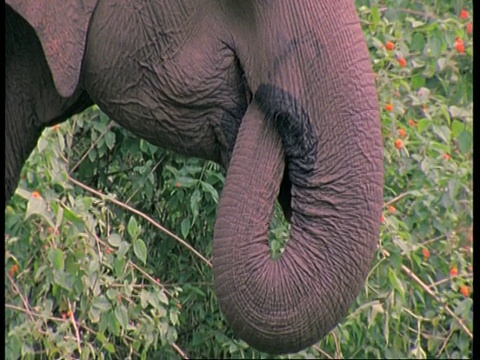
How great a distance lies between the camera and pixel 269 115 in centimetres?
189

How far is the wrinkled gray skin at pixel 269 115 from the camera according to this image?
186 cm

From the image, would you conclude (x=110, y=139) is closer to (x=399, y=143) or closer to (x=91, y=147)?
(x=91, y=147)

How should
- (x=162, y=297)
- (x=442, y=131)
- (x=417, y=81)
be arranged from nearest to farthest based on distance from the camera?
1. (x=162, y=297)
2. (x=442, y=131)
3. (x=417, y=81)

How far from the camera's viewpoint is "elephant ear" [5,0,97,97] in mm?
1930

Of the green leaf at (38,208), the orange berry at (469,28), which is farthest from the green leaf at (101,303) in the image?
the orange berry at (469,28)

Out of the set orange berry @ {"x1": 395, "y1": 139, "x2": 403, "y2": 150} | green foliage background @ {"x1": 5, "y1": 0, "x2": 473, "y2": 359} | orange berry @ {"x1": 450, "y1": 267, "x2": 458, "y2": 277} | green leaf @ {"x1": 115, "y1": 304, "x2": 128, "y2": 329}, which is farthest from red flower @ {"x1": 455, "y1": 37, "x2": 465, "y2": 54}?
green leaf @ {"x1": 115, "y1": 304, "x2": 128, "y2": 329}

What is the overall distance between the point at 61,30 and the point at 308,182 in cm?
35

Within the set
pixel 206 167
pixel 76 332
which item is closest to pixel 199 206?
pixel 206 167

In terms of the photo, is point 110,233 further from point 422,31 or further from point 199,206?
point 422,31

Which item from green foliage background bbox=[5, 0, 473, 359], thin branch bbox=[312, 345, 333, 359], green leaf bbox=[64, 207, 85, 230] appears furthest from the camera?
thin branch bbox=[312, 345, 333, 359]

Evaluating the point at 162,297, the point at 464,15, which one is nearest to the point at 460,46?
the point at 464,15

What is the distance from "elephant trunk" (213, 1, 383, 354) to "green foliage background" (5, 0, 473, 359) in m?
0.71

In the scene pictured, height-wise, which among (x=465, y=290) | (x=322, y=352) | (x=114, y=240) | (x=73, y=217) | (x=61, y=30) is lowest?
(x=322, y=352)

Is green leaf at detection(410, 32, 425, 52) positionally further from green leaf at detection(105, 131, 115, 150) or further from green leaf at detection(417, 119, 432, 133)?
green leaf at detection(105, 131, 115, 150)
